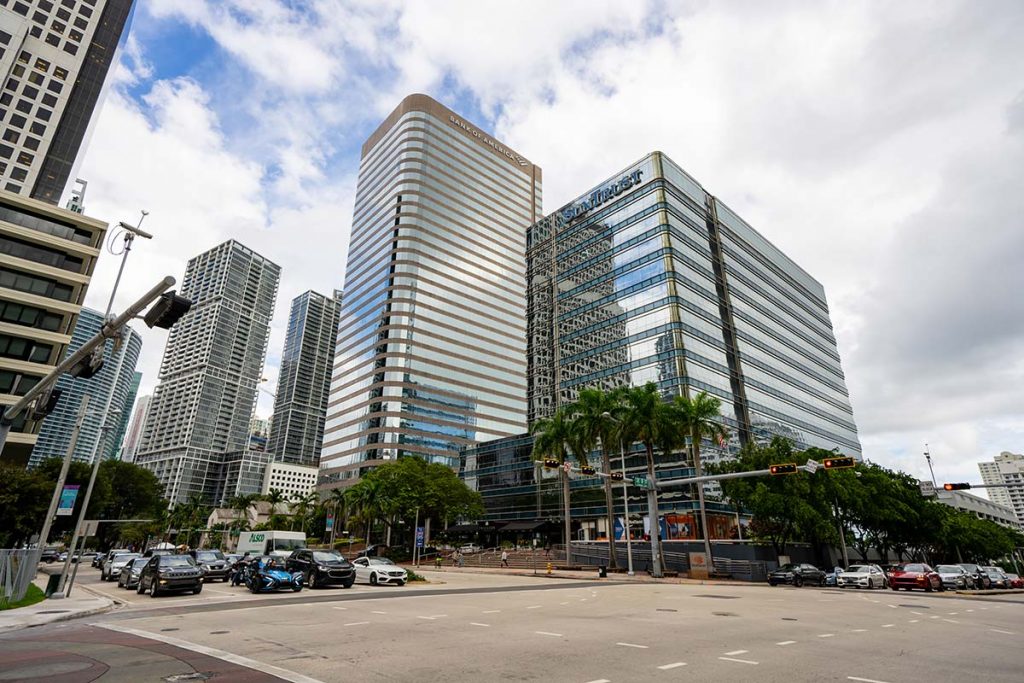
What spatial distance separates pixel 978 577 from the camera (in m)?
36.2

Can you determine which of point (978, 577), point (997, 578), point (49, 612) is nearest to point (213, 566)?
point (49, 612)

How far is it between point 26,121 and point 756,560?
10855 cm

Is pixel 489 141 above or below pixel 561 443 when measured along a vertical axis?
above

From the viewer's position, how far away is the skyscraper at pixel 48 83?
73.6 meters

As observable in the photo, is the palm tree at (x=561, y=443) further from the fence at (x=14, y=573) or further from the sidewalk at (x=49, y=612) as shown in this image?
the fence at (x=14, y=573)

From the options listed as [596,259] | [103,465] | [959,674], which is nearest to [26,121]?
[103,465]

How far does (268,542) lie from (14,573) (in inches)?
1241

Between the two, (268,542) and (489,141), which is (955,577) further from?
(489,141)

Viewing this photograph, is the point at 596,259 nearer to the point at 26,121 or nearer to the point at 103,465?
the point at 103,465

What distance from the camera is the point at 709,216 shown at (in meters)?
90.1

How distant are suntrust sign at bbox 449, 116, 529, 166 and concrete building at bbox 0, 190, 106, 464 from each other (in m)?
107

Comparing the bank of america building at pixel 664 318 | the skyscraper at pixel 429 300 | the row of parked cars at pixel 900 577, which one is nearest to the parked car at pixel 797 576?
the row of parked cars at pixel 900 577

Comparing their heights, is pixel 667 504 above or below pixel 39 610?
above

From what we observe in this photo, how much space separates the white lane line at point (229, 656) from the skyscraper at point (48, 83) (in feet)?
293
